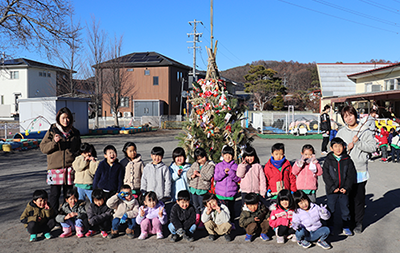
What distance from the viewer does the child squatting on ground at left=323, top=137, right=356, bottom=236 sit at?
413cm

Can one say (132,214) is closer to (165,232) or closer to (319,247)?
(165,232)

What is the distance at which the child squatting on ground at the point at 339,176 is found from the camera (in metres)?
4.13

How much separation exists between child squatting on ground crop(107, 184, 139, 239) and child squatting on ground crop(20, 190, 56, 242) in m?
0.79

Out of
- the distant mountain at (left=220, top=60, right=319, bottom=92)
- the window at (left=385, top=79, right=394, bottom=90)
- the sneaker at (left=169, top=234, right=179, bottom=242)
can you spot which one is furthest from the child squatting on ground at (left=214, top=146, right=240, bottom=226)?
the distant mountain at (left=220, top=60, right=319, bottom=92)

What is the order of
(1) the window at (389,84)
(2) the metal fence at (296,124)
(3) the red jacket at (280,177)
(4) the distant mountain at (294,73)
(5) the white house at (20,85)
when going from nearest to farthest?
(3) the red jacket at (280,177) < (2) the metal fence at (296,124) < (1) the window at (389,84) < (5) the white house at (20,85) < (4) the distant mountain at (294,73)

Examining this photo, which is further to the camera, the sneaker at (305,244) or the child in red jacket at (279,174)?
the child in red jacket at (279,174)

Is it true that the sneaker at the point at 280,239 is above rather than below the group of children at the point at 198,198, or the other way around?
below

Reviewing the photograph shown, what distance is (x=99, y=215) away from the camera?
420cm

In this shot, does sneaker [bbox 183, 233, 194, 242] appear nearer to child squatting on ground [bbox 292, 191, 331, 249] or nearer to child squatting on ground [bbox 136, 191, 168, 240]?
child squatting on ground [bbox 136, 191, 168, 240]

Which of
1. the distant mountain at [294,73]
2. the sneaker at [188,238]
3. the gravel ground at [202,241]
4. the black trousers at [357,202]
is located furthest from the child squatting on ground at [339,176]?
the distant mountain at [294,73]

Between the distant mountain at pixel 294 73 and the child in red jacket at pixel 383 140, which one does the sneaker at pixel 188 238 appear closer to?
the child in red jacket at pixel 383 140

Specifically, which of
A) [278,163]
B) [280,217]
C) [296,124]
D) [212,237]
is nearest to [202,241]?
[212,237]

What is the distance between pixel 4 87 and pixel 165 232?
127 feet

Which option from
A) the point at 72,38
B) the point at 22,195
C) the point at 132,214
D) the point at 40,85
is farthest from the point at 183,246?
the point at 40,85
